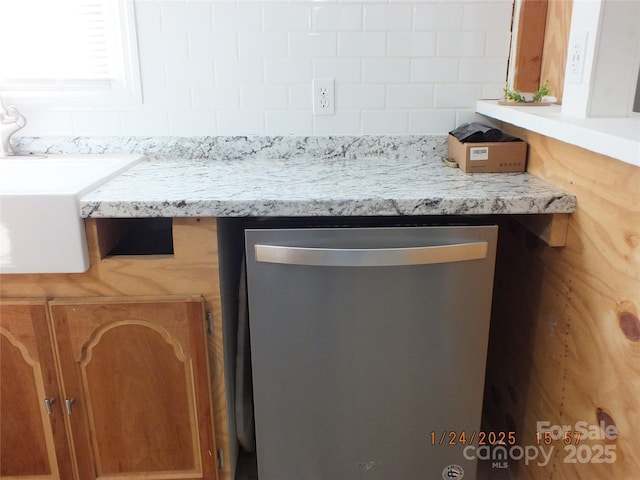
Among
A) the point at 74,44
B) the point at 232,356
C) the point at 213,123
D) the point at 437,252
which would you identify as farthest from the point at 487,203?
the point at 74,44

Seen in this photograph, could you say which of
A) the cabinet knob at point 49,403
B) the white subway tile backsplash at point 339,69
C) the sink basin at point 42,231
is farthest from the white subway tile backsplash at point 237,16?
the cabinet knob at point 49,403

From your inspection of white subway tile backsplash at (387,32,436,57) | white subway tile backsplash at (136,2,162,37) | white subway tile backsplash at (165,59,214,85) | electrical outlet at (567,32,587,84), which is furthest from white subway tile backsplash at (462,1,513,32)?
white subway tile backsplash at (136,2,162,37)

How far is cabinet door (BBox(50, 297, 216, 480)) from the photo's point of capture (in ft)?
3.96

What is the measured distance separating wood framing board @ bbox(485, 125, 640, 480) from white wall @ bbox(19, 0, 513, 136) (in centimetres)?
32

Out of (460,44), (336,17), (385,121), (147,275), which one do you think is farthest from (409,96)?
(147,275)

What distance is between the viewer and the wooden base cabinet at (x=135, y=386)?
1206 mm

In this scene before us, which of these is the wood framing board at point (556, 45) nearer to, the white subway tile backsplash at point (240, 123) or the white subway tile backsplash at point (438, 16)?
the white subway tile backsplash at point (438, 16)

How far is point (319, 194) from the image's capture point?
1199 millimetres

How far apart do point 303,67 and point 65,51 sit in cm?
78

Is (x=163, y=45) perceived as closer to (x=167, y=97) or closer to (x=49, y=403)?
(x=167, y=97)

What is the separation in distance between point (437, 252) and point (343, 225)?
0.81ft

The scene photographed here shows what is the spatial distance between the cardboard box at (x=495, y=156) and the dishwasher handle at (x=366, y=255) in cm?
37

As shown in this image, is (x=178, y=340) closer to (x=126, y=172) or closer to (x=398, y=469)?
(x=126, y=172)

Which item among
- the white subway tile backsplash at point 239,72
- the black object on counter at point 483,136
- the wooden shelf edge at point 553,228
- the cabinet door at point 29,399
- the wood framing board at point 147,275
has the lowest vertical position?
the cabinet door at point 29,399
